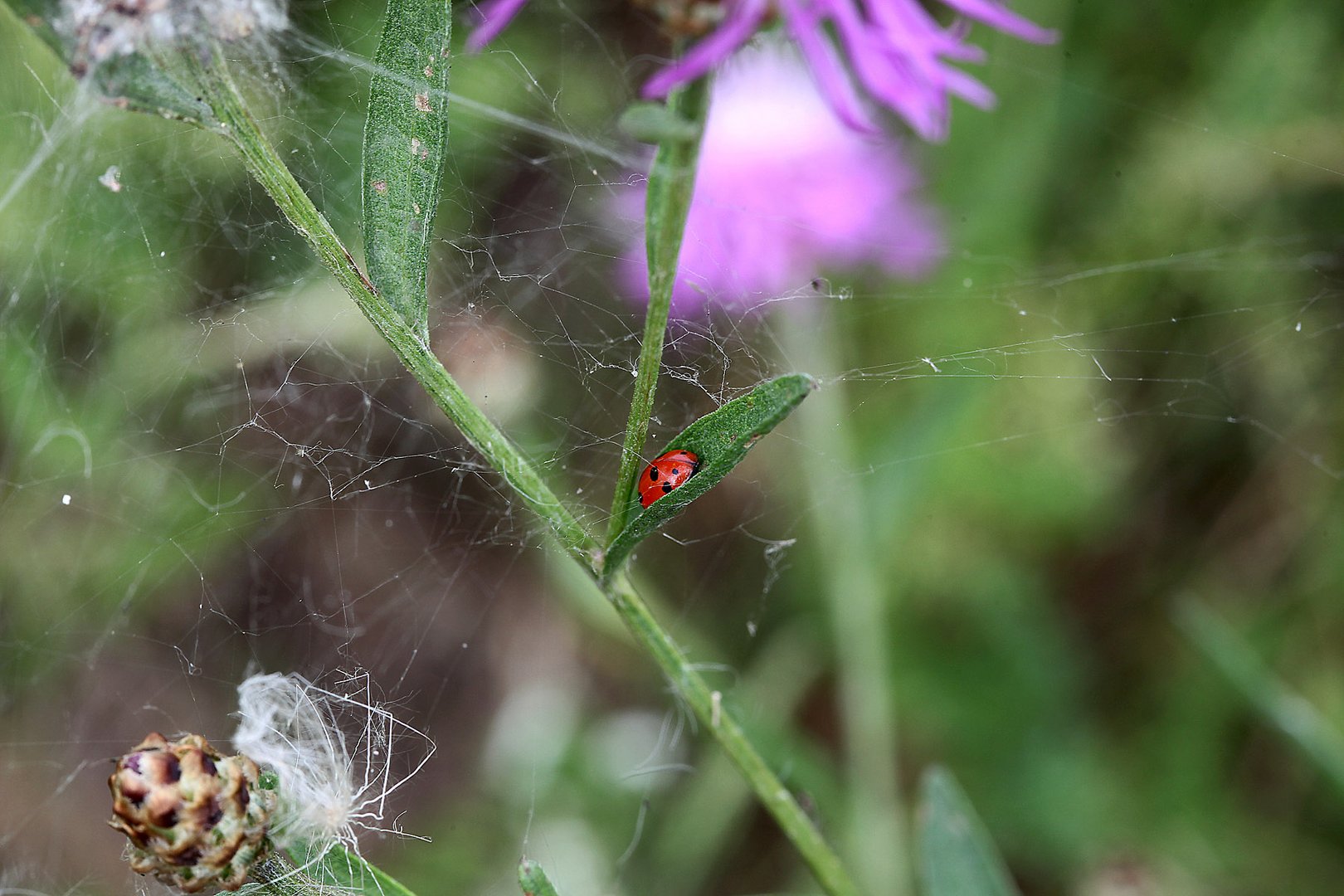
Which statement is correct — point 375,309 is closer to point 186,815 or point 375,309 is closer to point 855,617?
point 186,815

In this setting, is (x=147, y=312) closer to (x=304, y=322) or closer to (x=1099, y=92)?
(x=304, y=322)

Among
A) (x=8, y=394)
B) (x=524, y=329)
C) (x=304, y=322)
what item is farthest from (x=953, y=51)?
(x=8, y=394)

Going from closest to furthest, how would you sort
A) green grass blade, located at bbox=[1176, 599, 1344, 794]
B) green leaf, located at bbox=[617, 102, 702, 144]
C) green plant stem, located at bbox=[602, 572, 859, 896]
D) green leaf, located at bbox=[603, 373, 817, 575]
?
1. green leaf, located at bbox=[617, 102, 702, 144]
2. green leaf, located at bbox=[603, 373, 817, 575]
3. green plant stem, located at bbox=[602, 572, 859, 896]
4. green grass blade, located at bbox=[1176, 599, 1344, 794]

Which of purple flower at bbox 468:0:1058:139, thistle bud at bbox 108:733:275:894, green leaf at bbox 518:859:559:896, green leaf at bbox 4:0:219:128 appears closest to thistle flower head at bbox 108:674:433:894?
thistle bud at bbox 108:733:275:894

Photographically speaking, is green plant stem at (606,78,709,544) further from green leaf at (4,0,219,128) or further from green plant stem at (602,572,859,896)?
green leaf at (4,0,219,128)

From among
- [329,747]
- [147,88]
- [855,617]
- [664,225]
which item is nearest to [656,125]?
[664,225]
